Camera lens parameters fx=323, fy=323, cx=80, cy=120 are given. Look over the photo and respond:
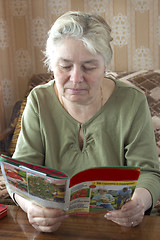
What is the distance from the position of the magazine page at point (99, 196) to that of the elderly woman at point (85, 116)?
0.15m

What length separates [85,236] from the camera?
0.98m

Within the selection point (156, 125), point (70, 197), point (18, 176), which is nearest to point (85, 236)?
point (70, 197)

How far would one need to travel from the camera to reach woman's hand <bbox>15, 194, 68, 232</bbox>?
987 millimetres

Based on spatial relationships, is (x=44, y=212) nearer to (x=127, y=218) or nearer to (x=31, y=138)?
(x=127, y=218)

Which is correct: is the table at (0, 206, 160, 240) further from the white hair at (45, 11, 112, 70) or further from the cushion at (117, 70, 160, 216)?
the cushion at (117, 70, 160, 216)

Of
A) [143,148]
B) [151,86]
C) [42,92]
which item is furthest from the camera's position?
Answer: [151,86]

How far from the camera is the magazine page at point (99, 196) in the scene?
934mm

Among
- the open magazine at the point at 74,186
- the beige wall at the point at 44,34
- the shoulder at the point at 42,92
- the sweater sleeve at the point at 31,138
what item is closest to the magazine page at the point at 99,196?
the open magazine at the point at 74,186

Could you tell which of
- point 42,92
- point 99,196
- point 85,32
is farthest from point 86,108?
point 99,196

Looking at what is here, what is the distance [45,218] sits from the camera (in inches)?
39.1

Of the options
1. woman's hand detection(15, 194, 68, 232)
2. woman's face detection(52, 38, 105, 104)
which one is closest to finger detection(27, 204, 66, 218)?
woman's hand detection(15, 194, 68, 232)

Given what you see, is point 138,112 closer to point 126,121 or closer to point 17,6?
point 126,121

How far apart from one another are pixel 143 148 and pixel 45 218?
489 mm

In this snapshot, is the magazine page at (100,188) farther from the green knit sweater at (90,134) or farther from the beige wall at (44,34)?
the beige wall at (44,34)
